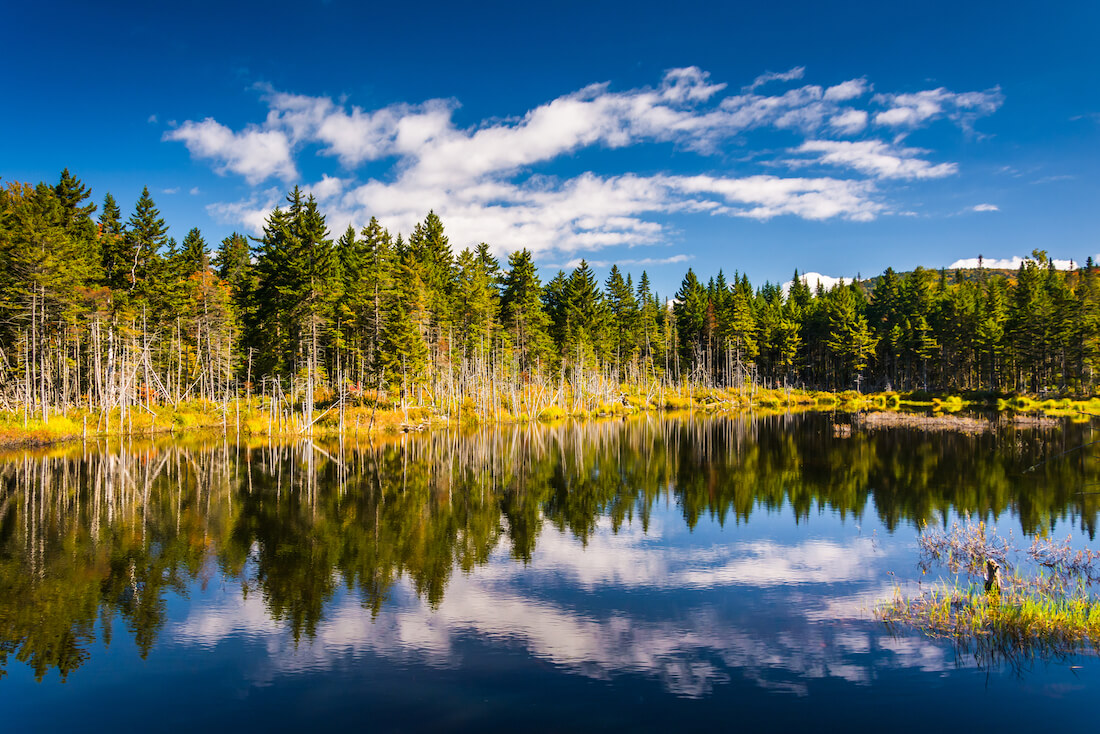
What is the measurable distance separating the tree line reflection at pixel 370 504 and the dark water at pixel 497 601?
129 mm

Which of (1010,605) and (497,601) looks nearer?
(1010,605)

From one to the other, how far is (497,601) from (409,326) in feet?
129

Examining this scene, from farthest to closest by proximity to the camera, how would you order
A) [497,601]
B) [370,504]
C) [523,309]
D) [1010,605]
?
[523,309] < [370,504] < [497,601] < [1010,605]

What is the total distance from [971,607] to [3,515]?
29.6 metres

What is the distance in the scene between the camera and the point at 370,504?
23.3 meters

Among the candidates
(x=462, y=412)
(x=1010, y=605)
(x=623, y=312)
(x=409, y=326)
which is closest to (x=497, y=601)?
(x=1010, y=605)

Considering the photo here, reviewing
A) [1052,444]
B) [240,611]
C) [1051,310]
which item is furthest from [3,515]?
[1051,310]

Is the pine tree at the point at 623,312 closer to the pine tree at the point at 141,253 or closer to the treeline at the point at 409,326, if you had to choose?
the treeline at the point at 409,326

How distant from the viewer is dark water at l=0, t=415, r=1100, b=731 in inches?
368

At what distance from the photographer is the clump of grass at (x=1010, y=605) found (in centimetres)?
1092

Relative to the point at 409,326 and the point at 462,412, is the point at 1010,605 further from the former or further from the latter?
the point at 462,412

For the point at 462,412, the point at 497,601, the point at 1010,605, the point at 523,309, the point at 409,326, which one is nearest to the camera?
the point at 1010,605

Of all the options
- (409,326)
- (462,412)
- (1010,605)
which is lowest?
(1010,605)

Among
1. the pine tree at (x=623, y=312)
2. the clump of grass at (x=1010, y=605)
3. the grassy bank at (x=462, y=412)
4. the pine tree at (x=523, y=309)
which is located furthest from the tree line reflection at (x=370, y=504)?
the pine tree at (x=623, y=312)
